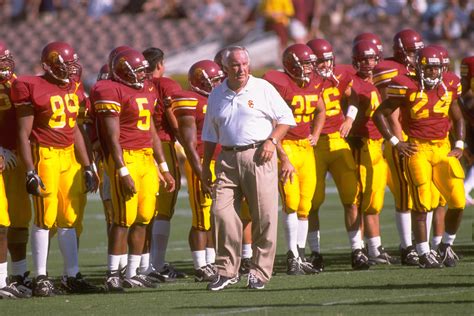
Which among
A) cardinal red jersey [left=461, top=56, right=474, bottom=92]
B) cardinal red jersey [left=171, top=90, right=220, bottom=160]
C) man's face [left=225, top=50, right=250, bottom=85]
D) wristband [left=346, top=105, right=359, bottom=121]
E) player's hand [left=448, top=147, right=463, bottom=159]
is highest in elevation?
man's face [left=225, top=50, right=250, bottom=85]

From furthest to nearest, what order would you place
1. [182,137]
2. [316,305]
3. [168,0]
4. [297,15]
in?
[168,0]
[297,15]
[182,137]
[316,305]

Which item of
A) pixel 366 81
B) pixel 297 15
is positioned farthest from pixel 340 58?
pixel 366 81

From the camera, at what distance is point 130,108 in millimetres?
9164

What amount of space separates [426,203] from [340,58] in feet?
36.7

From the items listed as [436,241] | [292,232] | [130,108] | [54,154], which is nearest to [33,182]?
[54,154]

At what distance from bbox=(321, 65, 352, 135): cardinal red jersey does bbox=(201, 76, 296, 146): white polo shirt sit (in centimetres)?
187

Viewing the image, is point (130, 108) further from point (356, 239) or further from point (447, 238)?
point (447, 238)

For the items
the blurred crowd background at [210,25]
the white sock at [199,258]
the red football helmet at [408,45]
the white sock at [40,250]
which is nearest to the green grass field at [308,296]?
the white sock at [199,258]

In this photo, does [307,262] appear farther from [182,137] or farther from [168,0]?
[168,0]

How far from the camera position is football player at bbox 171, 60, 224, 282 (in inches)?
379

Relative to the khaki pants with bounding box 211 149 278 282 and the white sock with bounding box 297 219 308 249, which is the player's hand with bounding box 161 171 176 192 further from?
the white sock with bounding box 297 219 308 249

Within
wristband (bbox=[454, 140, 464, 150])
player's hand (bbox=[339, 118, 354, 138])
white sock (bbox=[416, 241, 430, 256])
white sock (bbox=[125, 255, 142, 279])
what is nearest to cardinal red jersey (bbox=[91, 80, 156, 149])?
white sock (bbox=[125, 255, 142, 279])

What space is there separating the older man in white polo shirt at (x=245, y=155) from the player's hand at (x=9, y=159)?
1.47 m

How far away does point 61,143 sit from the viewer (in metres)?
8.98
